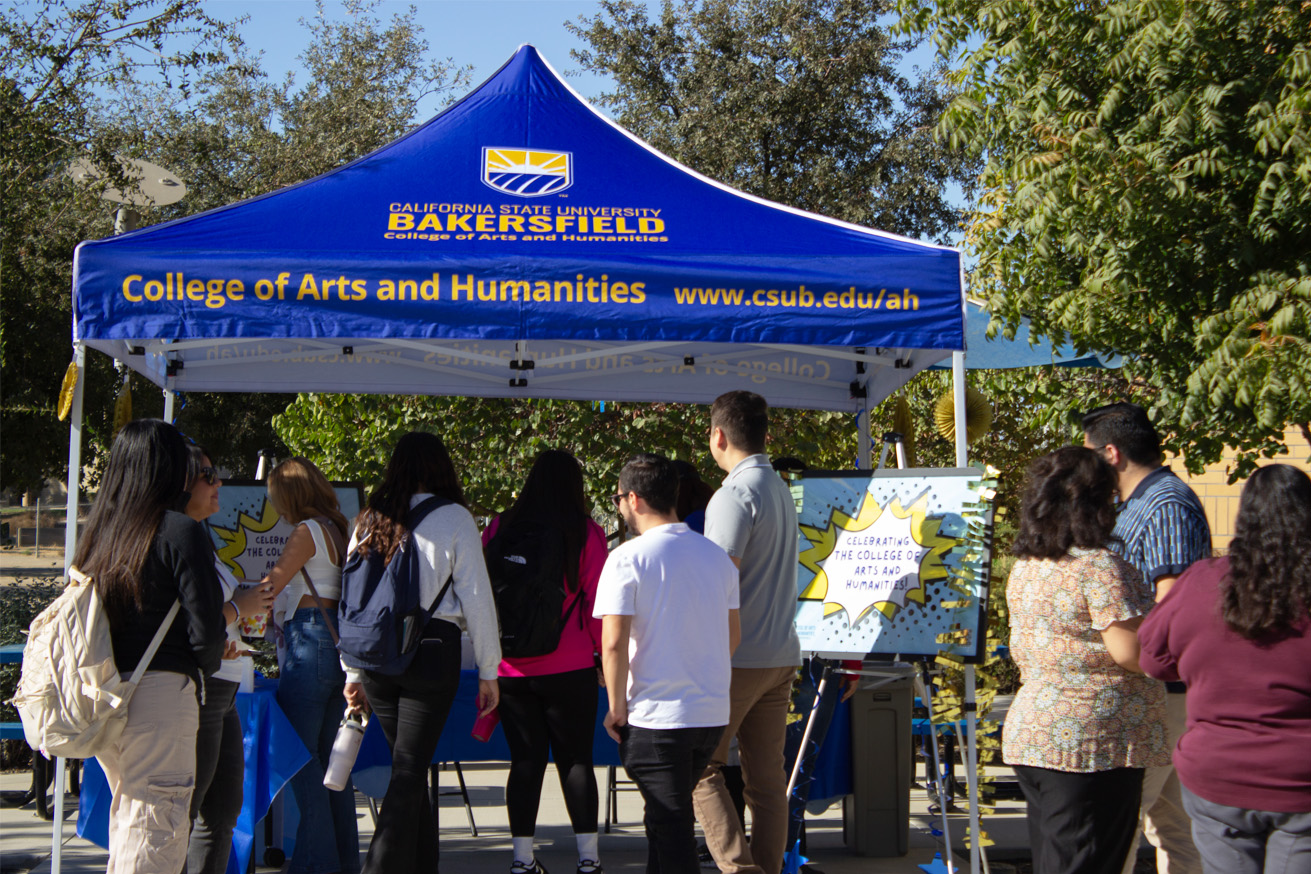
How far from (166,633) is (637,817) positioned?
10.9 ft

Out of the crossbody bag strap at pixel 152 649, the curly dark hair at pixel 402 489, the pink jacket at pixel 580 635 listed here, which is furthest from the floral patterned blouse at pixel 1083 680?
the crossbody bag strap at pixel 152 649

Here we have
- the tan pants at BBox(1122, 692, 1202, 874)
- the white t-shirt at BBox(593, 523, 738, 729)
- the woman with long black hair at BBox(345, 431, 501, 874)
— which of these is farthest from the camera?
the woman with long black hair at BBox(345, 431, 501, 874)

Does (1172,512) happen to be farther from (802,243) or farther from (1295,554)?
(802,243)

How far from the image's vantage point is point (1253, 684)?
2.60 m

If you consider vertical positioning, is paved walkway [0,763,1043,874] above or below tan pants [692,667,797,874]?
below

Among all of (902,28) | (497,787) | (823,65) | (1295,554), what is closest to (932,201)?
(823,65)

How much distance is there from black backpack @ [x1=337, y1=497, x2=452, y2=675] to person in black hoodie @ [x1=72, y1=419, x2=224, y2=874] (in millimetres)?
585

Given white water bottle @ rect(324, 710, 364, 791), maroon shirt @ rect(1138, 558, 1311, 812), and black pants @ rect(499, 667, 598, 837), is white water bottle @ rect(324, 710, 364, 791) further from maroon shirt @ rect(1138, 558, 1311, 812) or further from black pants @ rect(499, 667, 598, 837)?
maroon shirt @ rect(1138, 558, 1311, 812)

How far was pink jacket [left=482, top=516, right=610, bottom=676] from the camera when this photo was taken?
415 cm

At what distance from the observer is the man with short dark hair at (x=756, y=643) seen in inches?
156

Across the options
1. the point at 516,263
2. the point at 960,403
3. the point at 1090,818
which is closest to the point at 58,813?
the point at 516,263

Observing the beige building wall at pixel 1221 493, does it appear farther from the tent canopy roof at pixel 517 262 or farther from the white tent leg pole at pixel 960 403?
the tent canopy roof at pixel 517 262

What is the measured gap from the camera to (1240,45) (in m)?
5.89

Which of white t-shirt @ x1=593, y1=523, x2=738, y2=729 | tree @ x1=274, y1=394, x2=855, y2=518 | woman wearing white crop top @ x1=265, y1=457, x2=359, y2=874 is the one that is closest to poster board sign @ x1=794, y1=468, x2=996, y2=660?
white t-shirt @ x1=593, y1=523, x2=738, y2=729
